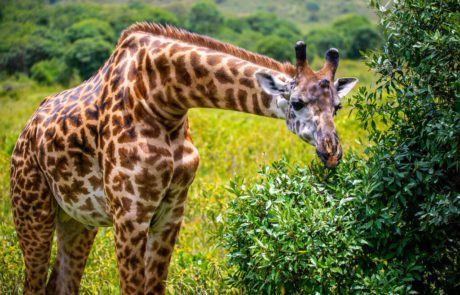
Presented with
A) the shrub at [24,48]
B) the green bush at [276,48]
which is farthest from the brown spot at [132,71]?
the green bush at [276,48]

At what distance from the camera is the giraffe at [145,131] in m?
4.87

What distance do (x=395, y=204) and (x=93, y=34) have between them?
46.0 meters

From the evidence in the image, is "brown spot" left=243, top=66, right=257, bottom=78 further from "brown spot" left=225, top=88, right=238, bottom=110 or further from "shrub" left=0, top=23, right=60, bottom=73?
"shrub" left=0, top=23, right=60, bottom=73

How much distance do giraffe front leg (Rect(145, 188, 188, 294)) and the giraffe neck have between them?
75 centimetres

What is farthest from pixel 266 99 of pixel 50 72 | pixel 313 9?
pixel 313 9

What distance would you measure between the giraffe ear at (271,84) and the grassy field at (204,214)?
1.21 metres

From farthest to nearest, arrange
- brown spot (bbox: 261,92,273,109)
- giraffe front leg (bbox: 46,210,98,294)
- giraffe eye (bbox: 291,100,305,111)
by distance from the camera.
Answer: giraffe front leg (bbox: 46,210,98,294), brown spot (bbox: 261,92,273,109), giraffe eye (bbox: 291,100,305,111)

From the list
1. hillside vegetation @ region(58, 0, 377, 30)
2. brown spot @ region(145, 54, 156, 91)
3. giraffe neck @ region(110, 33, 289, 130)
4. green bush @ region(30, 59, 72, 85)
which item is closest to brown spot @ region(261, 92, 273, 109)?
giraffe neck @ region(110, 33, 289, 130)

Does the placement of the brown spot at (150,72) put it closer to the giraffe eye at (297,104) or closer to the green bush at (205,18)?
the giraffe eye at (297,104)

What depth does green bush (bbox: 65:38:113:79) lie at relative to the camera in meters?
43.0

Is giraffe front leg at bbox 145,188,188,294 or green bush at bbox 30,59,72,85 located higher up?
giraffe front leg at bbox 145,188,188,294

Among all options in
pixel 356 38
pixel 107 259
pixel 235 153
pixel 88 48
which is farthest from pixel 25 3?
pixel 107 259

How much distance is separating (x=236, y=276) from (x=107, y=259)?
2.45m

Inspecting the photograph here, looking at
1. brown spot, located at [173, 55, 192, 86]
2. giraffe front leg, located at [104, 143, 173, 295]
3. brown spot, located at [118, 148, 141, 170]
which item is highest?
brown spot, located at [173, 55, 192, 86]
